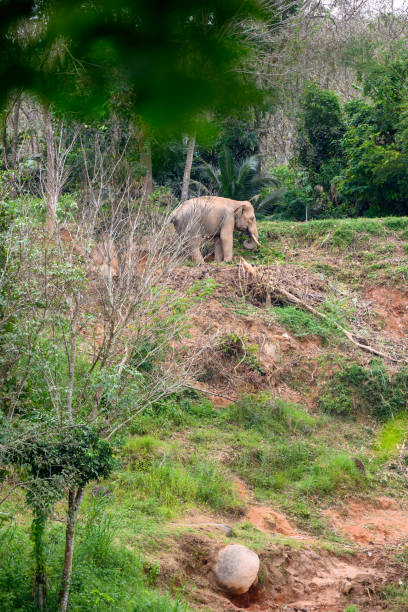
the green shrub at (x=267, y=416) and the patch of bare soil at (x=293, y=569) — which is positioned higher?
the green shrub at (x=267, y=416)

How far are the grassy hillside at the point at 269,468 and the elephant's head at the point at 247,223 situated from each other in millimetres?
766

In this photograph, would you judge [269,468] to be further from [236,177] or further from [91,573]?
[236,177]

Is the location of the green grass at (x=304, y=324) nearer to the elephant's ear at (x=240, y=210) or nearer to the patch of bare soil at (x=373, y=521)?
the elephant's ear at (x=240, y=210)

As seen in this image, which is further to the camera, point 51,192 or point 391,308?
point 391,308

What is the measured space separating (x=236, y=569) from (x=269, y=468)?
7.48 feet

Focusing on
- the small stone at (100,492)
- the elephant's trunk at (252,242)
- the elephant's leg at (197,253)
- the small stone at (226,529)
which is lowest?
the small stone at (226,529)

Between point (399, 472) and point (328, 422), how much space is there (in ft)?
4.21

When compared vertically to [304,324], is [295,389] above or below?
below

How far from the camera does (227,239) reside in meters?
12.9

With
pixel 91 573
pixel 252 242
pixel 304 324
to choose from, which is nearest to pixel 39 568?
pixel 91 573

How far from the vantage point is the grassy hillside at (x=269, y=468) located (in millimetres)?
5129

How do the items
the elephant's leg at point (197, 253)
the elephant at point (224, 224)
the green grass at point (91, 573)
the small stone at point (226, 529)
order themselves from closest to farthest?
the green grass at point (91, 573)
the small stone at point (226, 529)
the elephant's leg at point (197, 253)
the elephant at point (224, 224)

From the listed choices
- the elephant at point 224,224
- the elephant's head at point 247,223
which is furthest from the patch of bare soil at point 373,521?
the elephant's head at point 247,223

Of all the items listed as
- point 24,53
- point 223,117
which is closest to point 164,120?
point 223,117
